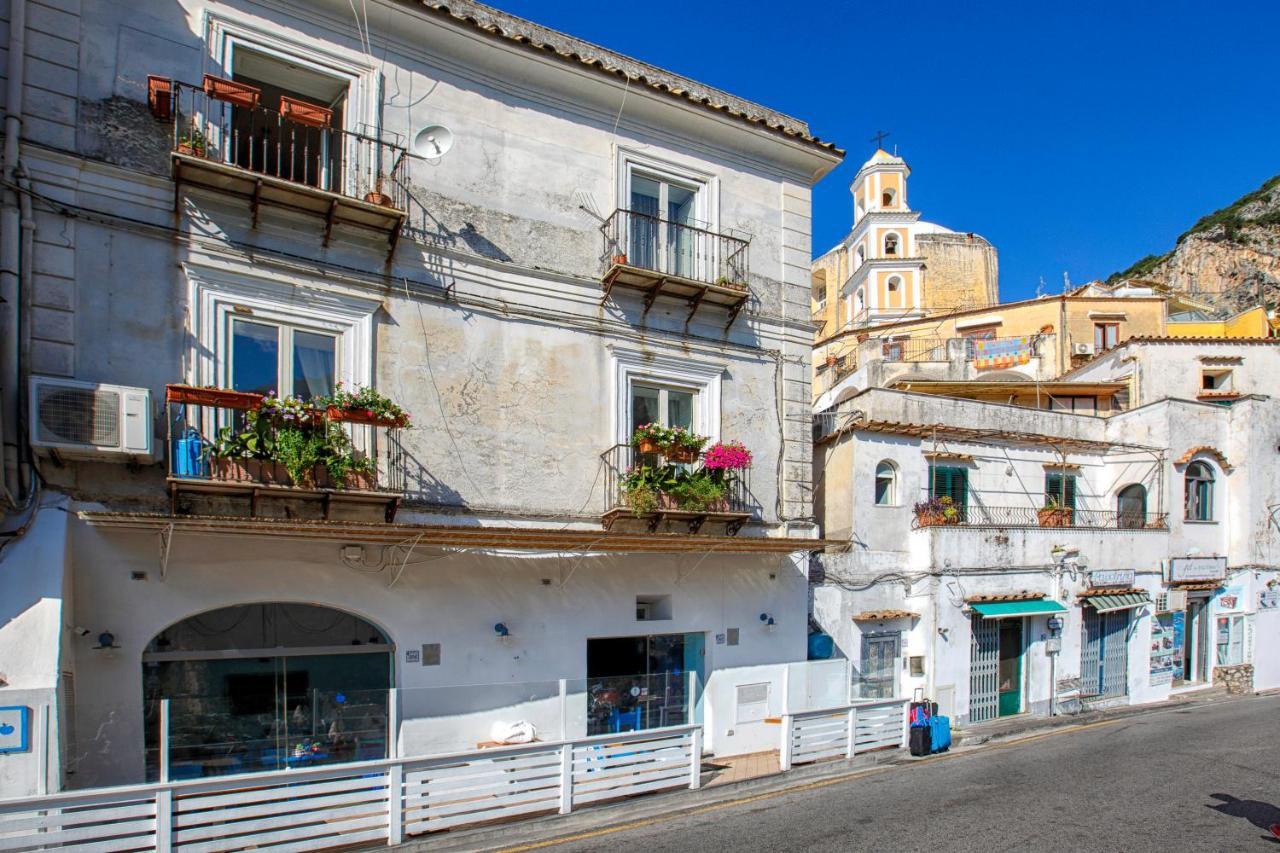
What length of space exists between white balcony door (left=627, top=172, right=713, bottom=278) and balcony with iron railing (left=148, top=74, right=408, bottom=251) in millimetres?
4151

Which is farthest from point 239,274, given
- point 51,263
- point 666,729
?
point 666,729

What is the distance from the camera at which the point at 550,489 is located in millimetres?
13336

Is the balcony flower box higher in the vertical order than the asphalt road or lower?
higher

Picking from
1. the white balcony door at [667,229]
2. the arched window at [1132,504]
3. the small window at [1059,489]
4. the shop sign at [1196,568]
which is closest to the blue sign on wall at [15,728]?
the white balcony door at [667,229]

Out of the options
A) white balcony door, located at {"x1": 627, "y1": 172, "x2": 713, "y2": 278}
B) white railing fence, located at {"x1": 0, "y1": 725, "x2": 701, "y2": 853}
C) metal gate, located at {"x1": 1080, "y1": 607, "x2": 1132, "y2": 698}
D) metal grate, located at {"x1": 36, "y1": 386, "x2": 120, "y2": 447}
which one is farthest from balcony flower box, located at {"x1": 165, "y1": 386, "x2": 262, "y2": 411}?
metal gate, located at {"x1": 1080, "y1": 607, "x2": 1132, "y2": 698}

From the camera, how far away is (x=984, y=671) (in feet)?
63.1

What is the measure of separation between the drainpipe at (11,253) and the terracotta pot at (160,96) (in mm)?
1317

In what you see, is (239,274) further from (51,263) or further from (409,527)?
(409,527)

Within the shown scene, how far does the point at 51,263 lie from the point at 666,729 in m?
9.55

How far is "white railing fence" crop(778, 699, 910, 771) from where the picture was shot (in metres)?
13.0

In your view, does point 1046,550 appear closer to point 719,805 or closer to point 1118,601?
point 1118,601

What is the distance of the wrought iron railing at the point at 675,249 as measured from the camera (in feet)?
46.8

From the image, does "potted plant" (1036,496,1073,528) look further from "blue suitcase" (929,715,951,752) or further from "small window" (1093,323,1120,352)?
"small window" (1093,323,1120,352)

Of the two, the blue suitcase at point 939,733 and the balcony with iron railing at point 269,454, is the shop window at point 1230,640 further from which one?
the balcony with iron railing at point 269,454
